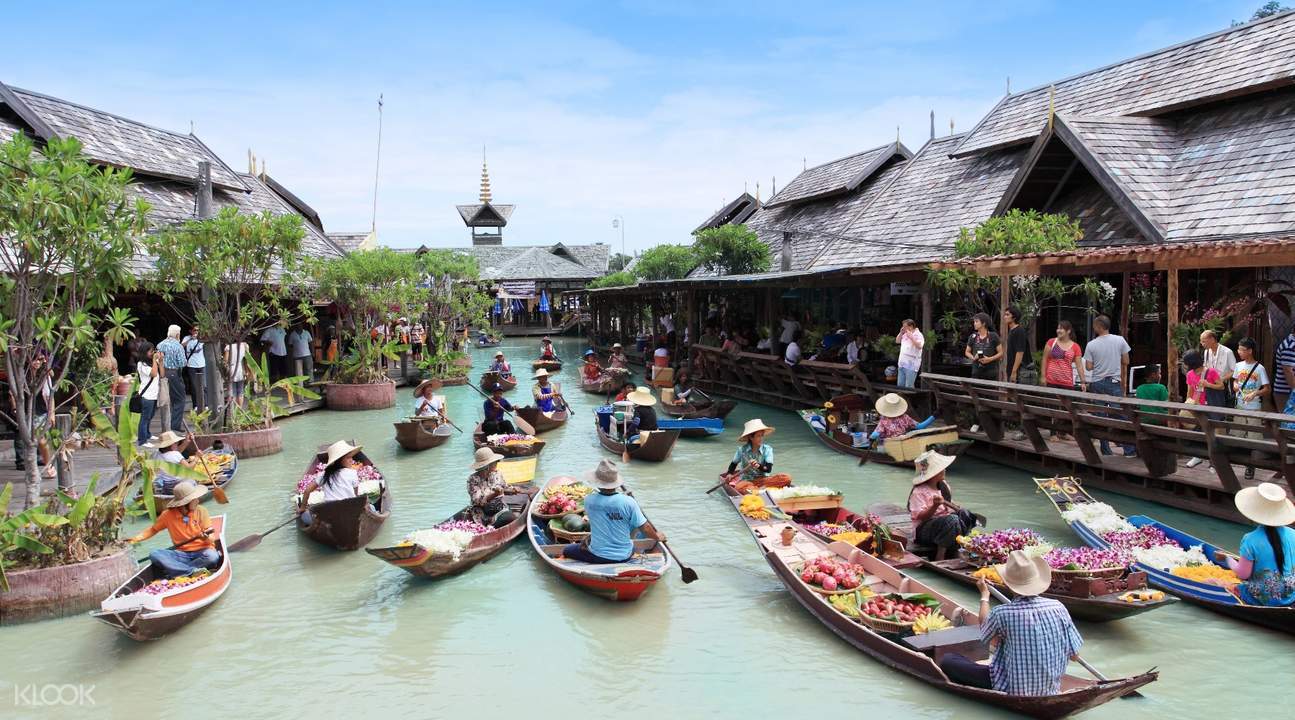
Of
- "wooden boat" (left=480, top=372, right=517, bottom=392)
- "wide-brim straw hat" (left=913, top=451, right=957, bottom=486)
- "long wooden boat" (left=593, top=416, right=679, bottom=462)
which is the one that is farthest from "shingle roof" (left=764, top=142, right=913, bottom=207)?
"wide-brim straw hat" (left=913, top=451, right=957, bottom=486)

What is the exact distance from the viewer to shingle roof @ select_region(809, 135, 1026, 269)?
19.0 metres

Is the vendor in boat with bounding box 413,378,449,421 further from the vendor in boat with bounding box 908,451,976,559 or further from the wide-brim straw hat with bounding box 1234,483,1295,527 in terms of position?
the wide-brim straw hat with bounding box 1234,483,1295,527

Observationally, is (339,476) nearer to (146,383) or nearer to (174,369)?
(146,383)

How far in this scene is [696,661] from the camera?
718 cm

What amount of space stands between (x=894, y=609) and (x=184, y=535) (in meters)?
6.21

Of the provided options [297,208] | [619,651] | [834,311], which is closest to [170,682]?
[619,651]

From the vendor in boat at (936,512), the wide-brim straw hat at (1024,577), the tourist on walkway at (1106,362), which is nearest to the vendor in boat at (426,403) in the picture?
the vendor in boat at (936,512)

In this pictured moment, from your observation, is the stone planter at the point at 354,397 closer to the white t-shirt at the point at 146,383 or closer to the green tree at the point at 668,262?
the white t-shirt at the point at 146,383

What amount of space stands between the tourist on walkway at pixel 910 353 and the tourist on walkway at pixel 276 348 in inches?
523

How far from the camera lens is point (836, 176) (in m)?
28.5

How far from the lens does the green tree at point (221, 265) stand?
42.7 feet

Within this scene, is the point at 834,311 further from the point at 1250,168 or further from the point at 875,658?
the point at 875,658

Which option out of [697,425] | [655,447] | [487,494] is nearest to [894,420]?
[655,447]

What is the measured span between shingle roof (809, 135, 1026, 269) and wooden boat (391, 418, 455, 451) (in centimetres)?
1020
